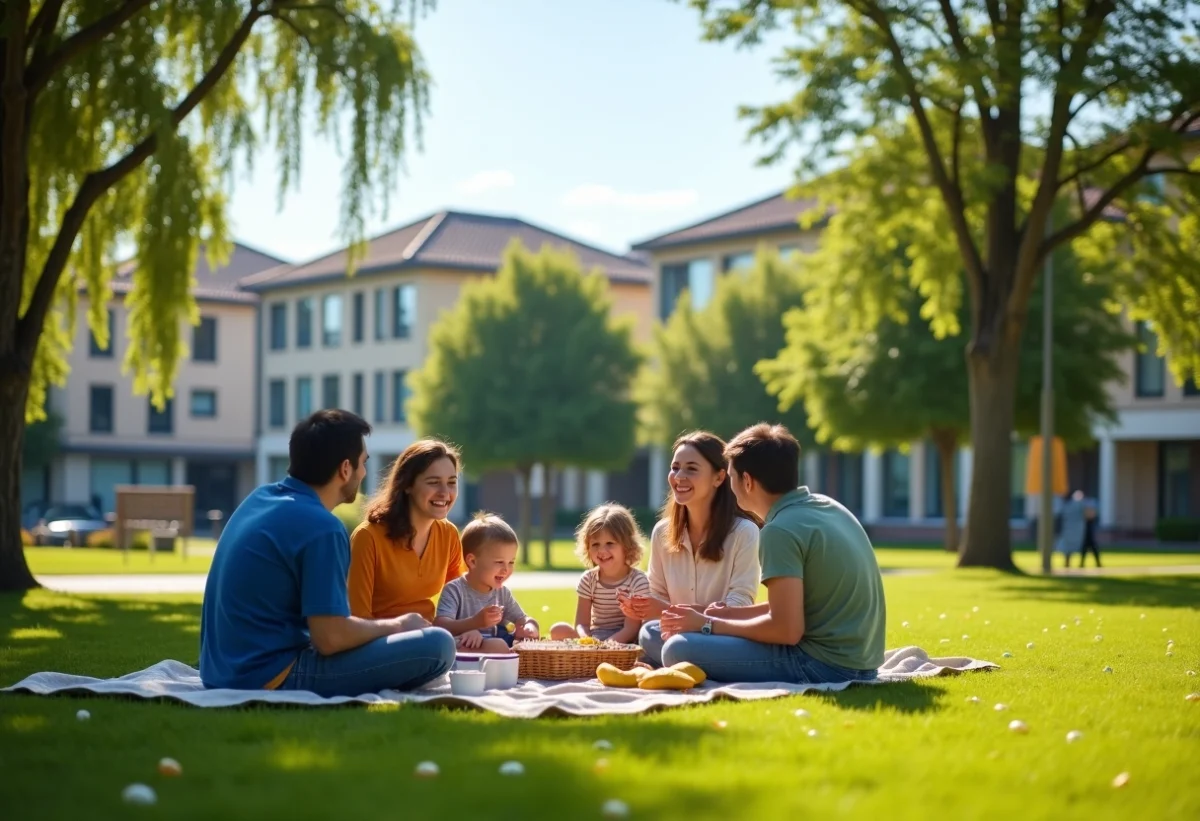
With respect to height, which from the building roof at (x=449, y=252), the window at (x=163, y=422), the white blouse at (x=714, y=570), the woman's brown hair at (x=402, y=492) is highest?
the building roof at (x=449, y=252)

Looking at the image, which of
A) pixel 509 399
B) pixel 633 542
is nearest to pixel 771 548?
pixel 633 542

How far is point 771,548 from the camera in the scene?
7891 millimetres

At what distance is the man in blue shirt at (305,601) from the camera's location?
7270mm

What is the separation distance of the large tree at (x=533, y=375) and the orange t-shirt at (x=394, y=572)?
1286 inches

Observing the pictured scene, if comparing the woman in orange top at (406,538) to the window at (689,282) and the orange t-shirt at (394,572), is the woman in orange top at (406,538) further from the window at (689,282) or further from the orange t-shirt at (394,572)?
the window at (689,282)

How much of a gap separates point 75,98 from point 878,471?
4346 cm

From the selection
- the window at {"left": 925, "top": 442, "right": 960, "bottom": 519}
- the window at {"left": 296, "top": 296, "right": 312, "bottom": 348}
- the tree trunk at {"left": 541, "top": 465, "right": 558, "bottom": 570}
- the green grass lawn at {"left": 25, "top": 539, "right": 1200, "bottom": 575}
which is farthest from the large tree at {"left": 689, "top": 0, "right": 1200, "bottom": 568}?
the window at {"left": 296, "top": 296, "right": 312, "bottom": 348}

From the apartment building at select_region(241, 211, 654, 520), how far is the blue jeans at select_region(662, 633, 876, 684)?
55921mm

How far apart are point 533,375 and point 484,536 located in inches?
1369

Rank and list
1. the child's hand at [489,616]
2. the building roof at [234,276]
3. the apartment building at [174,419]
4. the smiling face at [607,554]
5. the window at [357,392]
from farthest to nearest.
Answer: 1. the building roof at [234,276]
2. the apartment building at [174,419]
3. the window at [357,392]
4. the smiling face at [607,554]
5. the child's hand at [489,616]

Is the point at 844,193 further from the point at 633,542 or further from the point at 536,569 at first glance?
the point at 633,542

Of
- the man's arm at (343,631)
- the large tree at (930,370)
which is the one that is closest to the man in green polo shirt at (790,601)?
the man's arm at (343,631)

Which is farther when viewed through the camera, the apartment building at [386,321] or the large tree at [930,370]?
the apartment building at [386,321]

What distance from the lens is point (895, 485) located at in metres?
58.2
